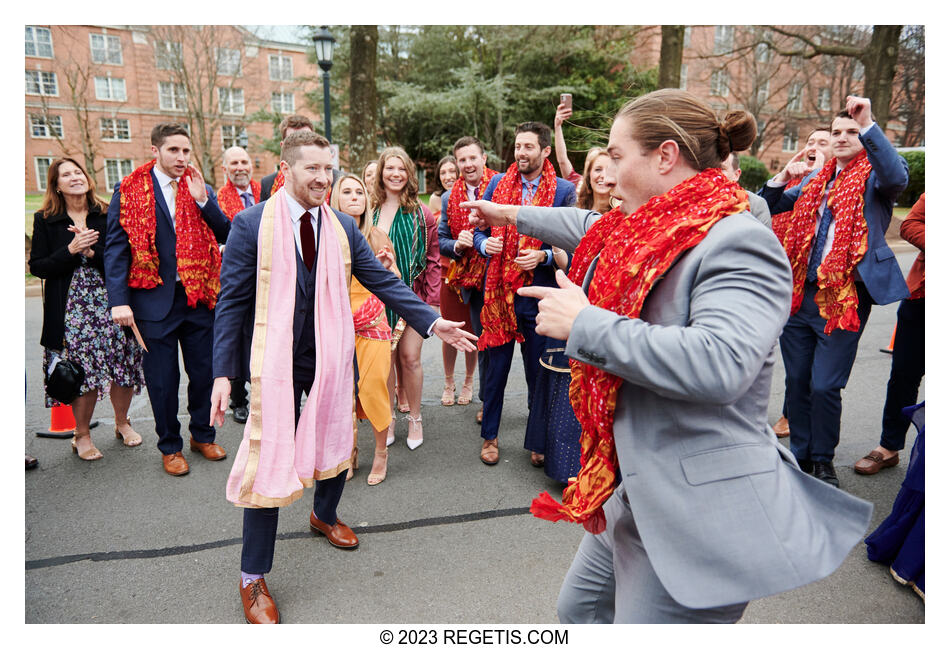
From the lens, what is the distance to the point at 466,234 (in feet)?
14.1

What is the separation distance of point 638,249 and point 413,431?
10.4ft

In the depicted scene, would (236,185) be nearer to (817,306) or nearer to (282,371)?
(282,371)

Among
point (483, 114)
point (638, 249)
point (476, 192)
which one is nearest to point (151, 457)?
point (476, 192)

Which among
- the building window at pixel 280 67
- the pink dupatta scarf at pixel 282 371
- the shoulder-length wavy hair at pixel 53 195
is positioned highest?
the building window at pixel 280 67

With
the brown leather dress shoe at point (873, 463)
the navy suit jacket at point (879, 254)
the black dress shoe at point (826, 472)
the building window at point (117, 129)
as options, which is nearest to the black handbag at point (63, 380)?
the black dress shoe at point (826, 472)

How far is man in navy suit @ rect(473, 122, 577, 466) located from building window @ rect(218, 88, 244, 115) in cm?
2543

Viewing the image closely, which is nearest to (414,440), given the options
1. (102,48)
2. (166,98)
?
(102,48)

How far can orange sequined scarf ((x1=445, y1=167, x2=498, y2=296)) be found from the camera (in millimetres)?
4441

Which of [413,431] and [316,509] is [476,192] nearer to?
[413,431]

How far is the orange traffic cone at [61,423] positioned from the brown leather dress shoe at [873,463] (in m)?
5.55

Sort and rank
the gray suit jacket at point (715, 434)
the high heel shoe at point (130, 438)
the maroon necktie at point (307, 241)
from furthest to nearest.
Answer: the high heel shoe at point (130, 438)
the maroon necktie at point (307, 241)
the gray suit jacket at point (715, 434)

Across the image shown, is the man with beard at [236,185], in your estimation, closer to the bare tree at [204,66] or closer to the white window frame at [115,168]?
the bare tree at [204,66]

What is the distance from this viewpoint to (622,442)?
5.04 ft

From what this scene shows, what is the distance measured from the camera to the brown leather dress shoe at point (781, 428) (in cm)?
450
